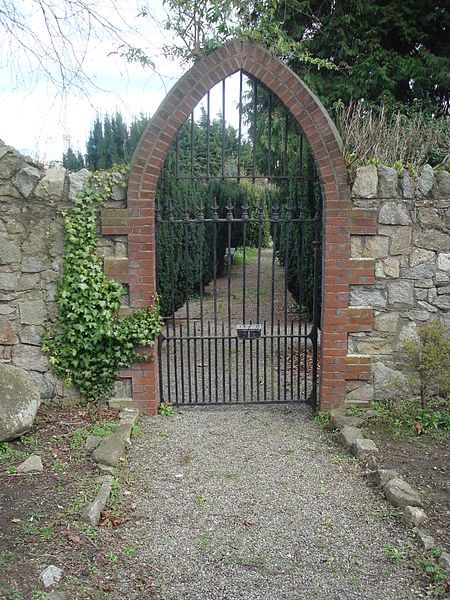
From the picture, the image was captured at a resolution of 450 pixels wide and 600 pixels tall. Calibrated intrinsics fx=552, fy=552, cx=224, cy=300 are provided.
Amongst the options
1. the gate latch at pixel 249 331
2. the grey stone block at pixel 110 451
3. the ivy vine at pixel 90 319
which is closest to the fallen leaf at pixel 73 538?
the grey stone block at pixel 110 451

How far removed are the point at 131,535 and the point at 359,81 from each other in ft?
28.1

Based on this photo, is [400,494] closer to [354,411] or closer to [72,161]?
[354,411]

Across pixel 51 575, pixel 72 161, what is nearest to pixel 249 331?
pixel 51 575

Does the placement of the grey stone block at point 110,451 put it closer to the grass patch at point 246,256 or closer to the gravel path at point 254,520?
the gravel path at point 254,520

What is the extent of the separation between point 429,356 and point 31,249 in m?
3.76

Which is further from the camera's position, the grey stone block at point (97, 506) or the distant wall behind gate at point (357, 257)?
the distant wall behind gate at point (357, 257)

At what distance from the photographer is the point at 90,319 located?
16.9 ft

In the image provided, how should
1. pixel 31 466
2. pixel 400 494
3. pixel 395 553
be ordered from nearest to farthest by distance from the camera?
pixel 395 553, pixel 400 494, pixel 31 466

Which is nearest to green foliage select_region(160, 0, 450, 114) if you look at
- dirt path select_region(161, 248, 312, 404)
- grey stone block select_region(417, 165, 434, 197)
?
dirt path select_region(161, 248, 312, 404)

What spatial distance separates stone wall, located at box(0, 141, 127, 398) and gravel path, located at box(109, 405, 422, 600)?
1390 mm

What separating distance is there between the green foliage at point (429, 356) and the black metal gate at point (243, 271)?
1.00m

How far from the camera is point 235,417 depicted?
5586 mm

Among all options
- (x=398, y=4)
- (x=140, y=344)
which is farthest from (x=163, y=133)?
(x=398, y=4)

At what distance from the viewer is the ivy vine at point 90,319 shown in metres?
5.09
